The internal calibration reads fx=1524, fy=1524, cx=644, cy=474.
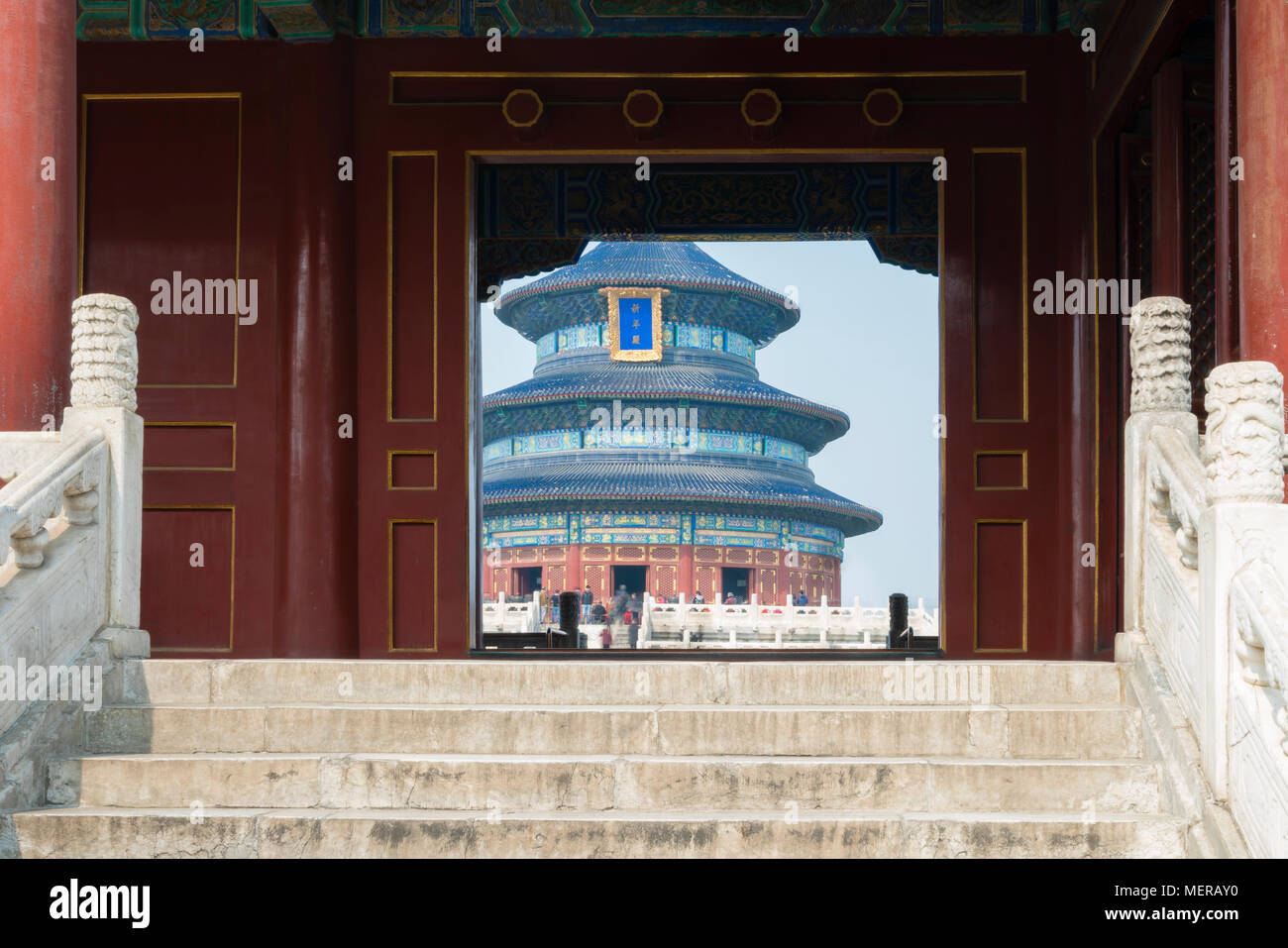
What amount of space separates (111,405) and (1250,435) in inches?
136

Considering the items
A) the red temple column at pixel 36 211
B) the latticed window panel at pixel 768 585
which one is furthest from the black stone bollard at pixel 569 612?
the latticed window panel at pixel 768 585

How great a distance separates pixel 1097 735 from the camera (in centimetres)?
449

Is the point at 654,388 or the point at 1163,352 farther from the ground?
the point at 654,388

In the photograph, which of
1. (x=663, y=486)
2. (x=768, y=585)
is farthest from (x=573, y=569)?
(x=768, y=585)

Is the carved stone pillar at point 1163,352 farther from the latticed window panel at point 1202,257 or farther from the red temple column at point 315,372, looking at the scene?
the red temple column at point 315,372

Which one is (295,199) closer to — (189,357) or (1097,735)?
(189,357)

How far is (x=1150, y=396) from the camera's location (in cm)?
478

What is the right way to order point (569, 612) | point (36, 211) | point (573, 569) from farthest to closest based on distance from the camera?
point (573, 569), point (569, 612), point (36, 211)

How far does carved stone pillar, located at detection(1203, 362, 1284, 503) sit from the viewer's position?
387 cm

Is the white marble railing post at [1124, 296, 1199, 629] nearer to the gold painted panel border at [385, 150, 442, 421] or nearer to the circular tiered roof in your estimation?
the gold painted panel border at [385, 150, 442, 421]

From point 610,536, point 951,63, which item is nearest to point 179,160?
point 951,63

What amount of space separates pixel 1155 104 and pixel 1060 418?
5.42 feet

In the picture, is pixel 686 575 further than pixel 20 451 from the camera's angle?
Yes

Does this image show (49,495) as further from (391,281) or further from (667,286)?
(667,286)
